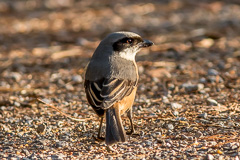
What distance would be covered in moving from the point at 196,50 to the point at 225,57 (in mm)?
934

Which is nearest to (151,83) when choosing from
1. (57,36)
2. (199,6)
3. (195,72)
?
(195,72)

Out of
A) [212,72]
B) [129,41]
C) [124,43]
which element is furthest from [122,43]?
[212,72]

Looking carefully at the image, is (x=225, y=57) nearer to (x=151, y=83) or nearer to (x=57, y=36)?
(x=151, y=83)

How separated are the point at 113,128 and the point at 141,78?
12.5ft

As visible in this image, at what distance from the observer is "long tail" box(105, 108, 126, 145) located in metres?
5.05

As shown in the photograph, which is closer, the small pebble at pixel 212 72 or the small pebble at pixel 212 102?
the small pebble at pixel 212 102

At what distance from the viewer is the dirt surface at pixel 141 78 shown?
5449mm

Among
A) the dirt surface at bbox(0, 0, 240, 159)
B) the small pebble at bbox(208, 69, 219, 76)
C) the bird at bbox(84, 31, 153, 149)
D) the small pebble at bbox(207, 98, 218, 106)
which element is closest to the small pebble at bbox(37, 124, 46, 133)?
the dirt surface at bbox(0, 0, 240, 159)

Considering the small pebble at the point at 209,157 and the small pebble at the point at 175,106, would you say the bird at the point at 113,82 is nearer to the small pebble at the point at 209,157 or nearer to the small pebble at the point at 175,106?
the small pebble at the point at 209,157

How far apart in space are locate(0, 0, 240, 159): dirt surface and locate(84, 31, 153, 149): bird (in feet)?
1.12

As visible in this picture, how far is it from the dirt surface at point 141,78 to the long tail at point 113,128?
0.74ft

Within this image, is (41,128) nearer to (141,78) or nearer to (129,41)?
(129,41)

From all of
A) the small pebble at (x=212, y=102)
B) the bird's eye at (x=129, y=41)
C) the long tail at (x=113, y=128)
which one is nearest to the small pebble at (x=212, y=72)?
the small pebble at (x=212, y=102)

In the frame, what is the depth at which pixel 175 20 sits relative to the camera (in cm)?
1413
